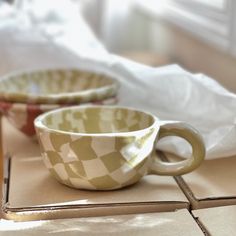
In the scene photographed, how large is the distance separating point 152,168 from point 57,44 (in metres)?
0.47

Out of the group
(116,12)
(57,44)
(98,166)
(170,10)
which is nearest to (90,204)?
(98,166)

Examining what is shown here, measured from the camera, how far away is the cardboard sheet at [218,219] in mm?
545

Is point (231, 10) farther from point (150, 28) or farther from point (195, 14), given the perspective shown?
point (150, 28)

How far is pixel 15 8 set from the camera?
126cm

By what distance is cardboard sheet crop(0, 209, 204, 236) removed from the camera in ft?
1.79

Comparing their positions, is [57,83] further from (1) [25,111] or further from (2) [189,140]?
(2) [189,140]

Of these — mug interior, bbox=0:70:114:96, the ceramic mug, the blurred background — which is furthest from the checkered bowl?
the blurred background

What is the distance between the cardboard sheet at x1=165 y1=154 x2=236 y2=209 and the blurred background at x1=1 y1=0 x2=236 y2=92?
344 mm

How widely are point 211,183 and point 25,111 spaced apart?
28 centimetres

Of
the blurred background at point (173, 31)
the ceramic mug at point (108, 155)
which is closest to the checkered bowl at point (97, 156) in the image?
the ceramic mug at point (108, 155)

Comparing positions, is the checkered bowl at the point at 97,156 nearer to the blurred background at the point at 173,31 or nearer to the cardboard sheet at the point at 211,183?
the cardboard sheet at the point at 211,183

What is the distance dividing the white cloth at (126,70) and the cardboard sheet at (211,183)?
2cm

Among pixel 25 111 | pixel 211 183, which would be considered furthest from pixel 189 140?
pixel 25 111

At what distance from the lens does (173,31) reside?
5.42 feet
